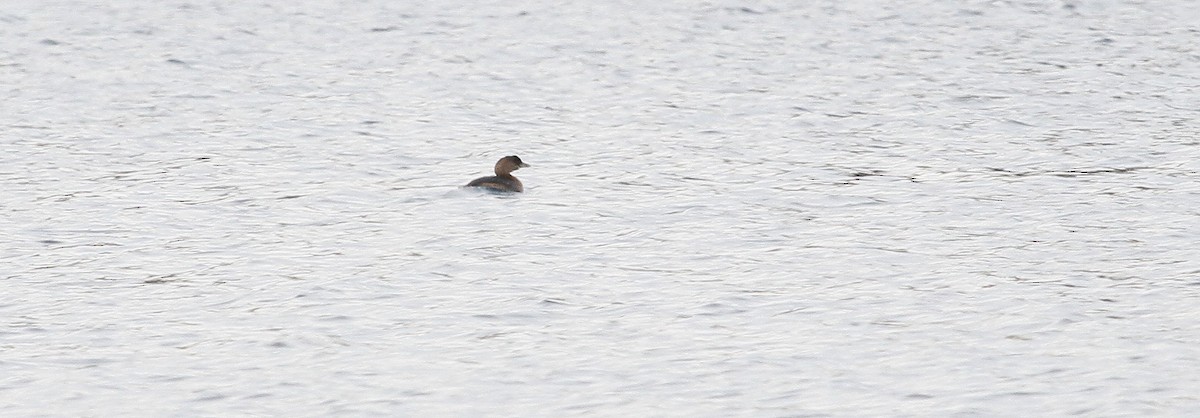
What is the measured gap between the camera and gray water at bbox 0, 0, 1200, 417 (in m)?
12.8

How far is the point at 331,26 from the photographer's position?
1253 inches

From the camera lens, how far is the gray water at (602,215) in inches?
505

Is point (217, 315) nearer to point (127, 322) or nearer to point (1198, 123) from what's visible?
point (127, 322)

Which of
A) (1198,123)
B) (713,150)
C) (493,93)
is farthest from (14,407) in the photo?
(1198,123)

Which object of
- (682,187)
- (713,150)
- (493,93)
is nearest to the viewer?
(682,187)

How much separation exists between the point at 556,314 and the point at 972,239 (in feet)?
16.0

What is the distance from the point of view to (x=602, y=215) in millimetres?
18484

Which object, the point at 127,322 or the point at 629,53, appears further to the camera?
the point at 629,53

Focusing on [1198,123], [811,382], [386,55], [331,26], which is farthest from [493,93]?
[811,382]

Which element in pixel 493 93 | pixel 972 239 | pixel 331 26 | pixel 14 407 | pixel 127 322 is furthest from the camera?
pixel 331 26

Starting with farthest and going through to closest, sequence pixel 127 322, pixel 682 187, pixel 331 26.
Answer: pixel 331 26, pixel 682 187, pixel 127 322

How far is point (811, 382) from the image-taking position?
12.7 metres

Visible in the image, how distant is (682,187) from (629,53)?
9.91 metres

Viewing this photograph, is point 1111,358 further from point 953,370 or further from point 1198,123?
point 1198,123
